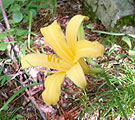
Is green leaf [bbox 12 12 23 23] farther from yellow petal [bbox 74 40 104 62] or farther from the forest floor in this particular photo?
yellow petal [bbox 74 40 104 62]

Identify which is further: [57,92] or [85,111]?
[85,111]

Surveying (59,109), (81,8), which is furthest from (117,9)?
(59,109)

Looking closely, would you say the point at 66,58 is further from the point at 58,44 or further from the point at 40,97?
the point at 40,97

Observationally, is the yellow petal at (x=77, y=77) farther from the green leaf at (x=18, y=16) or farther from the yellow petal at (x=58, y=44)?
the green leaf at (x=18, y=16)

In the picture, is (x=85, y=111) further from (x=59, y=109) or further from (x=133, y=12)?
(x=133, y=12)

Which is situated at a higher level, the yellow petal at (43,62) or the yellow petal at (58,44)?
the yellow petal at (58,44)

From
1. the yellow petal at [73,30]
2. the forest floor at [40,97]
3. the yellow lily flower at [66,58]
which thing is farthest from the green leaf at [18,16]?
the yellow petal at [73,30]

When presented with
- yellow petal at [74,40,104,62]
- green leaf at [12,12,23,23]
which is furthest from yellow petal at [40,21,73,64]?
green leaf at [12,12,23,23]

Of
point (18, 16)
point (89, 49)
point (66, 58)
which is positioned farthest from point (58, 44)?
point (18, 16)
